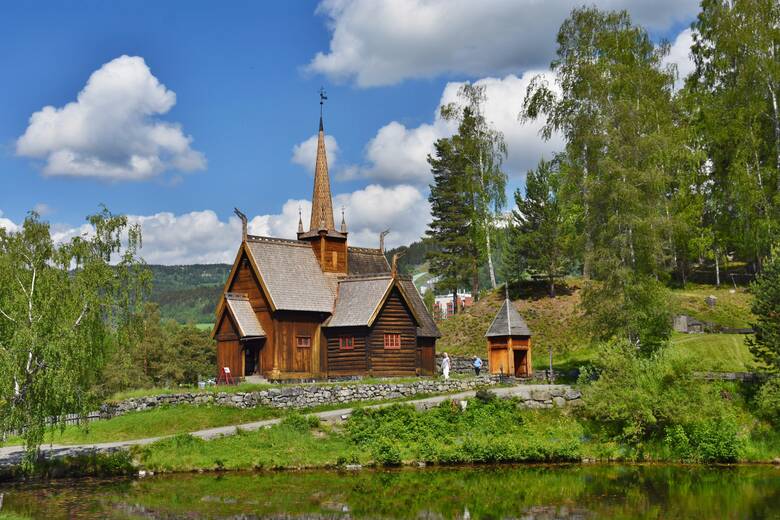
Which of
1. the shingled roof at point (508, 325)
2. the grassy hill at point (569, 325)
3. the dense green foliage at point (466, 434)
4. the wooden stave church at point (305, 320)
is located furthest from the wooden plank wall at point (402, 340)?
the dense green foliage at point (466, 434)

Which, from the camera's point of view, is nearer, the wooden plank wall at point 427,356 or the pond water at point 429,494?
the pond water at point 429,494

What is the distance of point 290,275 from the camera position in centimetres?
4456

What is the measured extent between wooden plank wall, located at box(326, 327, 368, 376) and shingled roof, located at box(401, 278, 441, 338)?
13.7 ft

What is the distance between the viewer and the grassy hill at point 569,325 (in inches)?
1646

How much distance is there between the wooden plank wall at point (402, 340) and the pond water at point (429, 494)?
15168mm

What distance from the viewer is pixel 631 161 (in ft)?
124

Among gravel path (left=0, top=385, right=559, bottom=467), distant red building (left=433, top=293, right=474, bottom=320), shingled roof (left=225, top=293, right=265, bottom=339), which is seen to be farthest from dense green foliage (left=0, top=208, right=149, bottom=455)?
distant red building (left=433, top=293, right=474, bottom=320)

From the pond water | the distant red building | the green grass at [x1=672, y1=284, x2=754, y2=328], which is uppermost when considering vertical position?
the distant red building

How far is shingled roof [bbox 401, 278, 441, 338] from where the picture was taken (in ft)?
155

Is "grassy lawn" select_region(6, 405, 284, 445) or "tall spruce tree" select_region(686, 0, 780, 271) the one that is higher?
"tall spruce tree" select_region(686, 0, 780, 271)

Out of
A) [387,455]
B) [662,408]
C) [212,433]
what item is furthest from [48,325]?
[662,408]

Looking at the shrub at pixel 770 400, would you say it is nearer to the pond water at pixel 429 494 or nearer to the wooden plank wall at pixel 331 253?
the pond water at pixel 429 494

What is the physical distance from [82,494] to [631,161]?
2770 cm

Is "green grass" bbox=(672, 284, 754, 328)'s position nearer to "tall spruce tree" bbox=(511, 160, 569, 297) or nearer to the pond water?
"tall spruce tree" bbox=(511, 160, 569, 297)
